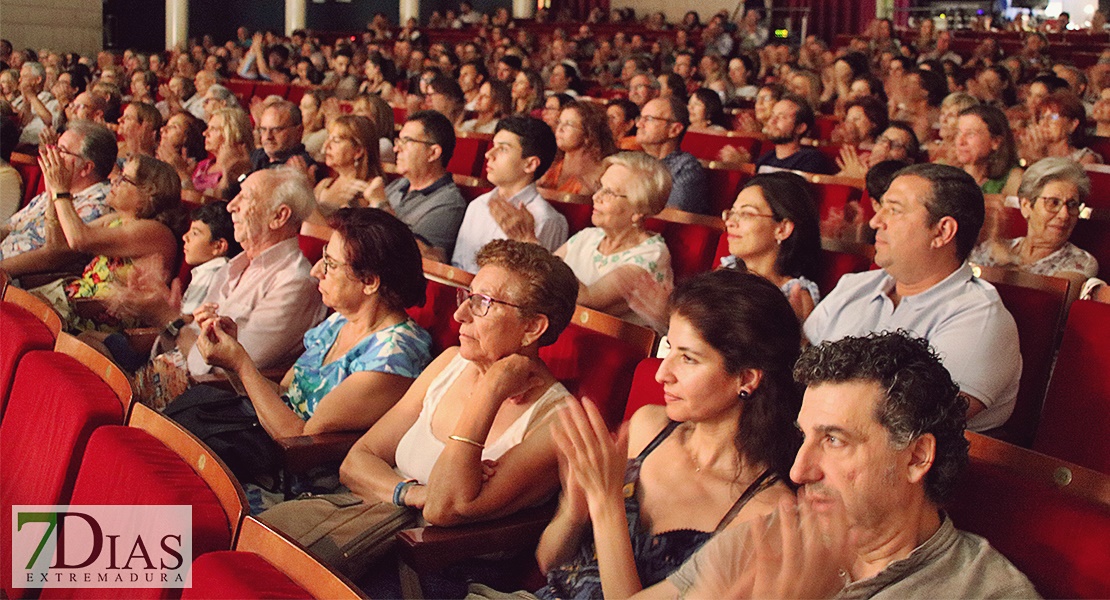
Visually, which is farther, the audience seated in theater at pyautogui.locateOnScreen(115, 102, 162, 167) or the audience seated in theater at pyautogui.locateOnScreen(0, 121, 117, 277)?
the audience seated in theater at pyautogui.locateOnScreen(115, 102, 162, 167)

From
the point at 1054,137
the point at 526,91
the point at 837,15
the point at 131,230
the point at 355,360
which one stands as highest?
the point at 837,15

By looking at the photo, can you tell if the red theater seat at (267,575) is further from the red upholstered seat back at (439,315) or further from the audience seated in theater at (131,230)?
the audience seated in theater at (131,230)

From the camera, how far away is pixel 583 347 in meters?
1.92

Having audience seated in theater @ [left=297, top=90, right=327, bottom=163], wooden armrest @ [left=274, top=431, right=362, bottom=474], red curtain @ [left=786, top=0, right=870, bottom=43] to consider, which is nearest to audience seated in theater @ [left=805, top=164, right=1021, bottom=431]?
wooden armrest @ [left=274, top=431, right=362, bottom=474]

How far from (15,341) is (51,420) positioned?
40 centimetres

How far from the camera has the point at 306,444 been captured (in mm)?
1939

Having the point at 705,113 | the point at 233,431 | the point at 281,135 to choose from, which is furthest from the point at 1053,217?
the point at 281,135

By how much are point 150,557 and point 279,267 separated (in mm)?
1433

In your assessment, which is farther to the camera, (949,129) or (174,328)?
(949,129)

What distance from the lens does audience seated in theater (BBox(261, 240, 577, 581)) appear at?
5.33 ft

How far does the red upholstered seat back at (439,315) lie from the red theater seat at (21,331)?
71 centimetres

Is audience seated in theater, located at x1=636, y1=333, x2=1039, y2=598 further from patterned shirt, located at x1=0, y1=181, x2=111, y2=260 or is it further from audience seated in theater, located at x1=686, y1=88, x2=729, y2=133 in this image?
audience seated in theater, located at x1=686, y1=88, x2=729, y2=133

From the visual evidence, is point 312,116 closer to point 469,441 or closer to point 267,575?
point 469,441

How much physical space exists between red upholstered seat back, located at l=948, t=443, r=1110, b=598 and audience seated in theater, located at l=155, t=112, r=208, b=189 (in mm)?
3500
